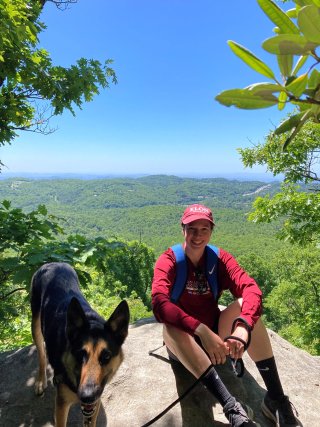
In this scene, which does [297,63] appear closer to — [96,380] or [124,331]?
[96,380]

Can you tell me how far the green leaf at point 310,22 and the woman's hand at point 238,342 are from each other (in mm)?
3147

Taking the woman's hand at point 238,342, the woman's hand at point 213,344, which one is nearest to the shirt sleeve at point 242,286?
the woman's hand at point 238,342

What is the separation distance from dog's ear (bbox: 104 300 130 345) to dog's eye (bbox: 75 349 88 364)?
334 mm

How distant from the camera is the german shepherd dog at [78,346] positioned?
263cm

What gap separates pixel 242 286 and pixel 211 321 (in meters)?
0.67

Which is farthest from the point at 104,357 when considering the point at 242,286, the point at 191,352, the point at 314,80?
the point at 314,80

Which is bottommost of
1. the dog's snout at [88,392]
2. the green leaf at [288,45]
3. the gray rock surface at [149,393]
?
the gray rock surface at [149,393]

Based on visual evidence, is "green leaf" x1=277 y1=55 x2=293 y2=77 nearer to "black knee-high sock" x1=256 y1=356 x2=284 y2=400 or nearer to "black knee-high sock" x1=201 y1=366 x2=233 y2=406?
"black knee-high sock" x1=201 y1=366 x2=233 y2=406

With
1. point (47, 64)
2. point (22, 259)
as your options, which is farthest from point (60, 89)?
point (22, 259)

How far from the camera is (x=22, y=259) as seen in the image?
4340 millimetres

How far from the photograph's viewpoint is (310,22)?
0.66m

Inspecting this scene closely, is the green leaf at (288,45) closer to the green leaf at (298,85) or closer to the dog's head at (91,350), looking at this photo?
the green leaf at (298,85)

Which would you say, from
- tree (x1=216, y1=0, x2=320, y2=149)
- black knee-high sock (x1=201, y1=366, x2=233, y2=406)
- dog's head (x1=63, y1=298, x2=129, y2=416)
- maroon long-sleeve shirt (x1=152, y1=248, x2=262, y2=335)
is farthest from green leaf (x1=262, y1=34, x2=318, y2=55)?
black knee-high sock (x1=201, y1=366, x2=233, y2=406)

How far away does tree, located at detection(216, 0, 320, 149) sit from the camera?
2.20 feet
